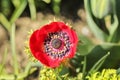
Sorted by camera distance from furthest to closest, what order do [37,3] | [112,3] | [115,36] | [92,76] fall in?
[37,3]
[115,36]
[112,3]
[92,76]

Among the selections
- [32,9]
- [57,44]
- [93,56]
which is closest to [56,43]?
[57,44]

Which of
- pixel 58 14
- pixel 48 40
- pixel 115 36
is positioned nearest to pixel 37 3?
pixel 58 14

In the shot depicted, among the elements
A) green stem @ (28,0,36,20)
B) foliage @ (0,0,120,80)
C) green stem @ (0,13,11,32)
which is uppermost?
green stem @ (0,13,11,32)

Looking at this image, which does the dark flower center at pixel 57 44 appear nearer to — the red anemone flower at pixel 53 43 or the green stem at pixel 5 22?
the red anemone flower at pixel 53 43

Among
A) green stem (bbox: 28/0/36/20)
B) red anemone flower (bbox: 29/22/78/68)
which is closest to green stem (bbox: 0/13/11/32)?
green stem (bbox: 28/0/36/20)

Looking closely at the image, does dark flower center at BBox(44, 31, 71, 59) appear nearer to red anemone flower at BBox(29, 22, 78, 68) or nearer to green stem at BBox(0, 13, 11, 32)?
red anemone flower at BBox(29, 22, 78, 68)

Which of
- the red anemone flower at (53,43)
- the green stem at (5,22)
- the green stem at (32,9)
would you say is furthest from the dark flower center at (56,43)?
the green stem at (5,22)

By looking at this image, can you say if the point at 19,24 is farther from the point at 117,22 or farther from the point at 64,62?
the point at 64,62
